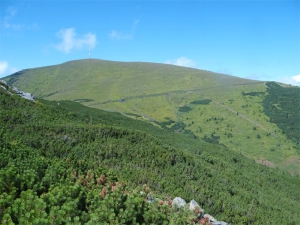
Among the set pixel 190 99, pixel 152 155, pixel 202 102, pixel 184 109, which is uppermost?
pixel 190 99

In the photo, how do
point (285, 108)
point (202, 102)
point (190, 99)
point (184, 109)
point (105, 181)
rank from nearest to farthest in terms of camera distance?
point (105, 181)
point (285, 108)
point (184, 109)
point (202, 102)
point (190, 99)

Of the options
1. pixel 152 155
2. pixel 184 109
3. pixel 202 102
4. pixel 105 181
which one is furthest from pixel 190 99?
pixel 105 181

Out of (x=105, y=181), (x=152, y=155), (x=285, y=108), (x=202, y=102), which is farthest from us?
(x=202, y=102)

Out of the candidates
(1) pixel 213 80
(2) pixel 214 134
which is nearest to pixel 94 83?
(1) pixel 213 80

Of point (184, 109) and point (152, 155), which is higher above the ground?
point (184, 109)

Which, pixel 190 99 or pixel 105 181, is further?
pixel 190 99

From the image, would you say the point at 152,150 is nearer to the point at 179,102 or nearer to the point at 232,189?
the point at 232,189

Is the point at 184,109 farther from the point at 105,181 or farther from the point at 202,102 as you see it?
the point at 105,181
